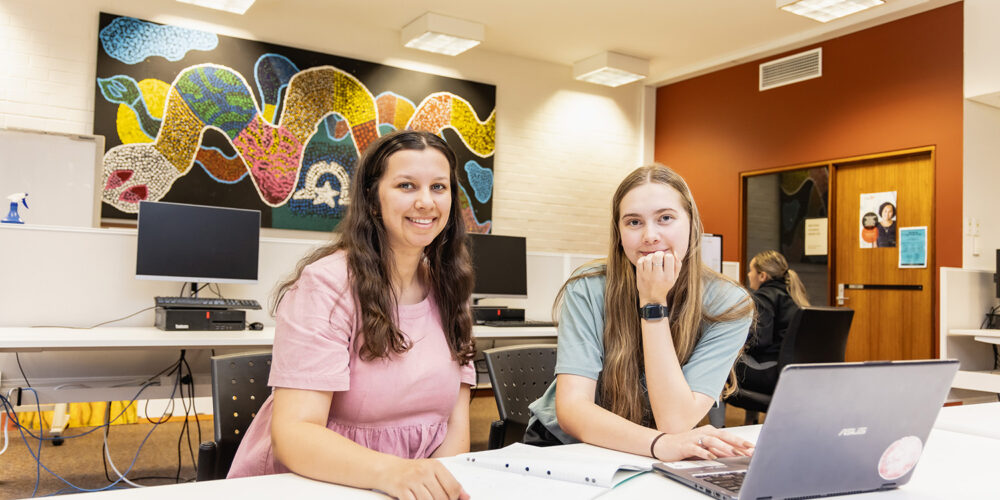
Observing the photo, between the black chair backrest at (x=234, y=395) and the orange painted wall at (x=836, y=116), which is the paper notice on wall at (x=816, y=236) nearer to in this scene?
the orange painted wall at (x=836, y=116)

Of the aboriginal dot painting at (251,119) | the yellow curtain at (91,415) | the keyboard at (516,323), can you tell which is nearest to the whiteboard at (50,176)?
the aboriginal dot painting at (251,119)

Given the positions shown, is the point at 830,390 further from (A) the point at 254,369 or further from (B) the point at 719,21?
(B) the point at 719,21

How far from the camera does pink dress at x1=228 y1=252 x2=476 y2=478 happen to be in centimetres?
125

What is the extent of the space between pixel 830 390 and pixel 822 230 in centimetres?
532

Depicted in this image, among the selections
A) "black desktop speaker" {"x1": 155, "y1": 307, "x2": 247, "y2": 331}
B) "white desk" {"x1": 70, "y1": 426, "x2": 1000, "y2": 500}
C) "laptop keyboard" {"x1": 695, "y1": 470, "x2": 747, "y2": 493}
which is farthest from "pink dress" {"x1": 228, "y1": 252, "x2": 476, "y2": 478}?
"black desktop speaker" {"x1": 155, "y1": 307, "x2": 247, "y2": 331}

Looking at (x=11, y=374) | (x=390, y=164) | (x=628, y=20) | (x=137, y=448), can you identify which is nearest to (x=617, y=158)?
(x=628, y=20)

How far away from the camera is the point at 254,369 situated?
1745mm

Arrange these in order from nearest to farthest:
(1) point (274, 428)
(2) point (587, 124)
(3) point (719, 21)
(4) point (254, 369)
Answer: (1) point (274, 428), (4) point (254, 369), (3) point (719, 21), (2) point (587, 124)

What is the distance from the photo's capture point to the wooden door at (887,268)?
5.03 metres

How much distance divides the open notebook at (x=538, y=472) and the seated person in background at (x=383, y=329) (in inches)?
8.4

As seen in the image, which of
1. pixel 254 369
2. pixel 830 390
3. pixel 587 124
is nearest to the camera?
pixel 830 390

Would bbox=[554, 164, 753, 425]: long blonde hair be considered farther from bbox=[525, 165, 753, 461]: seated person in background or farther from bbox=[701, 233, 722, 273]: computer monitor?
bbox=[701, 233, 722, 273]: computer monitor

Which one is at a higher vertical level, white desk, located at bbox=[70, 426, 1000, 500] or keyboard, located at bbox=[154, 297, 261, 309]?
keyboard, located at bbox=[154, 297, 261, 309]

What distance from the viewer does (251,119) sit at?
542cm
